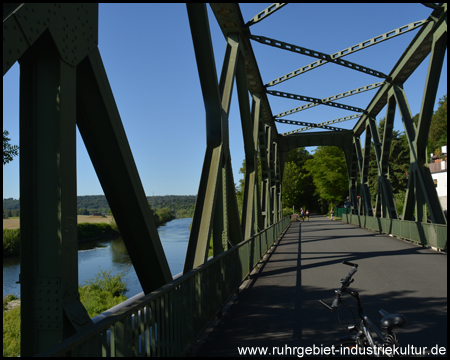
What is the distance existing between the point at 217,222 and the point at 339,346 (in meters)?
4.58

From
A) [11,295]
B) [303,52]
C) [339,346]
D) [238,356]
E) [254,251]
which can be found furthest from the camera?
[303,52]

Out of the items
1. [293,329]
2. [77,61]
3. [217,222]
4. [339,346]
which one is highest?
[77,61]

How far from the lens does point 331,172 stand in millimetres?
55438

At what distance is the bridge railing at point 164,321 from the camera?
2.49 m

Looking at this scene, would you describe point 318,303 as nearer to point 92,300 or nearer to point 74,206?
point 74,206

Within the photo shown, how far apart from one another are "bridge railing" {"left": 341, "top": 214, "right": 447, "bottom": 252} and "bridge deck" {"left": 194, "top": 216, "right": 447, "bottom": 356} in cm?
81

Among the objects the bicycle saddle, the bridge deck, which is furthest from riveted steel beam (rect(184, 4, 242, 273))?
the bicycle saddle

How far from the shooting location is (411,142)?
52.2 feet

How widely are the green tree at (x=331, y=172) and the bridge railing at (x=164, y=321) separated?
51303 millimetres

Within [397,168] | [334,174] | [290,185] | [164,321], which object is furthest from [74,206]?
[397,168]

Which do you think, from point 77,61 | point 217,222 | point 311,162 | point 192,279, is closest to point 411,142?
point 217,222

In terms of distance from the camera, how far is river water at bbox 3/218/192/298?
1497 cm

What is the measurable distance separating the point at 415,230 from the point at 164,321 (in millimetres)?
14848

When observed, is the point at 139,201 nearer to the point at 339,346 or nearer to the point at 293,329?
the point at 339,346
